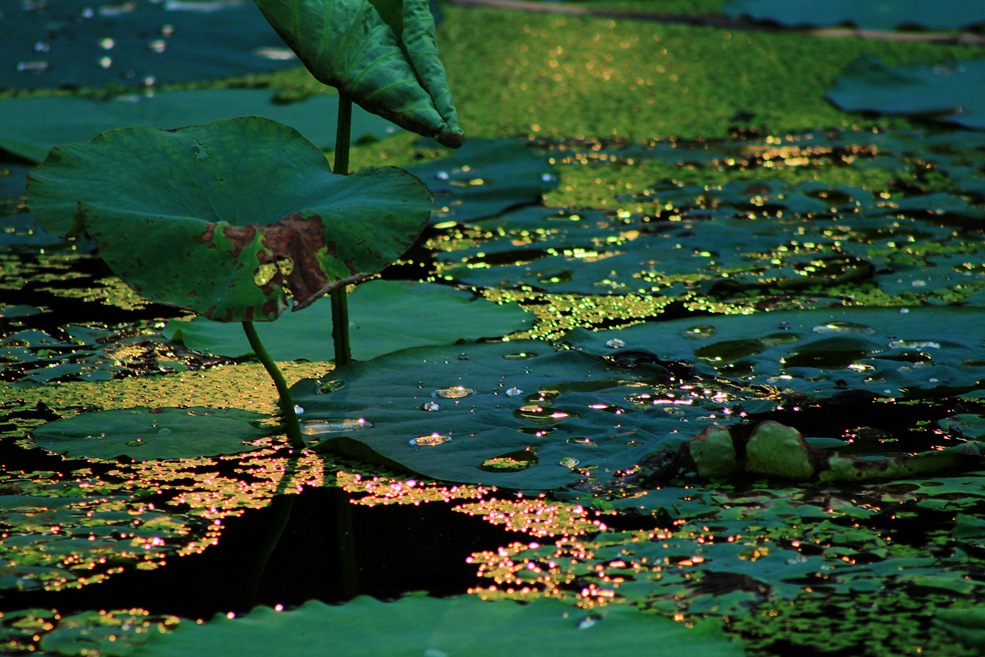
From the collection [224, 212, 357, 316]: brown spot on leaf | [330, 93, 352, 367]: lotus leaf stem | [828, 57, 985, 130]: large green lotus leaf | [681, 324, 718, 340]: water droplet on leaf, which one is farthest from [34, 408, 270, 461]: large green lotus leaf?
[828, 57, 985, 130]: large green lotus leaf

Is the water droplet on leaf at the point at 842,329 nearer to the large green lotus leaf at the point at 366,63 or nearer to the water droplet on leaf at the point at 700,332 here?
the water droplet on leaf at the point at 700,332

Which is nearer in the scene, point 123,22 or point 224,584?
point 224,584

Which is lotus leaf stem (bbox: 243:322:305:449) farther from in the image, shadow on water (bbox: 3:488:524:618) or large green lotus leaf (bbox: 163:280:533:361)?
large green lotus leaf (bbox: 163:280:533:361)

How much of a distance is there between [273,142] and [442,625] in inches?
27.7

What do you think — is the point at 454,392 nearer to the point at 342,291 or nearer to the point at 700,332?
the point at 342,291

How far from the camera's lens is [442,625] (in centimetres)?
90

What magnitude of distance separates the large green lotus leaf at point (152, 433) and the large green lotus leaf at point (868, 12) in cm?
343

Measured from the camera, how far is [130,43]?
391 cm

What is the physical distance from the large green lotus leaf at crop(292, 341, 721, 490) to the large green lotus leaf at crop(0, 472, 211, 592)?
233 mm

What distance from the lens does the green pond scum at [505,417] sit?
0.98 m

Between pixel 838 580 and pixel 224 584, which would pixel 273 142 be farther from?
pixel 838 580

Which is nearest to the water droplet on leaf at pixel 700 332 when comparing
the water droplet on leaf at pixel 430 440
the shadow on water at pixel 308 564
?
the water droplet on leaf at pixel 430 440

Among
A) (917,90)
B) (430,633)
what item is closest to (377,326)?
(430,633)

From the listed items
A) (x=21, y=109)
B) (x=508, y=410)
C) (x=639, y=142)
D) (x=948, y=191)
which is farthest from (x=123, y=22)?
(x=508, y=410)
